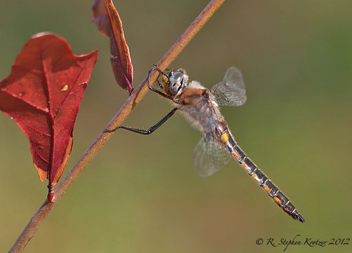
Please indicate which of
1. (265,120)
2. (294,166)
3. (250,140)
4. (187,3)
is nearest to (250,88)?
(265,120)

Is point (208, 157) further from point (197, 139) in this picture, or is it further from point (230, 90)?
point (197, 139)

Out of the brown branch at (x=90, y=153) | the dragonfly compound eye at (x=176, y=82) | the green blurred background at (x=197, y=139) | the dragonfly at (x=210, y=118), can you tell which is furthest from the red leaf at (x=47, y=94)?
the green blurred background at (x=197, y=139)

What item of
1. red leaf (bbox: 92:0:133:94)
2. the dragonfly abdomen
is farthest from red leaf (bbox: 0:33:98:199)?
the dragonfly abdomen

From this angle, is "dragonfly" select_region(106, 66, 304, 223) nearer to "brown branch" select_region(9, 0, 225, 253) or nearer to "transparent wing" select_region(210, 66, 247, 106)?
"transparent wing" select_region(210, 66, 247, 106)

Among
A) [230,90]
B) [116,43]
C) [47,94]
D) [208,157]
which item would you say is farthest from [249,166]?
[47,94]

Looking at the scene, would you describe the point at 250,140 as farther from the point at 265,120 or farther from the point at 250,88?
the point at 250,88

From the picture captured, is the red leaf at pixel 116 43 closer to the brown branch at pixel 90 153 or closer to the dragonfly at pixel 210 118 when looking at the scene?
the brown branch at pixel 90 153
